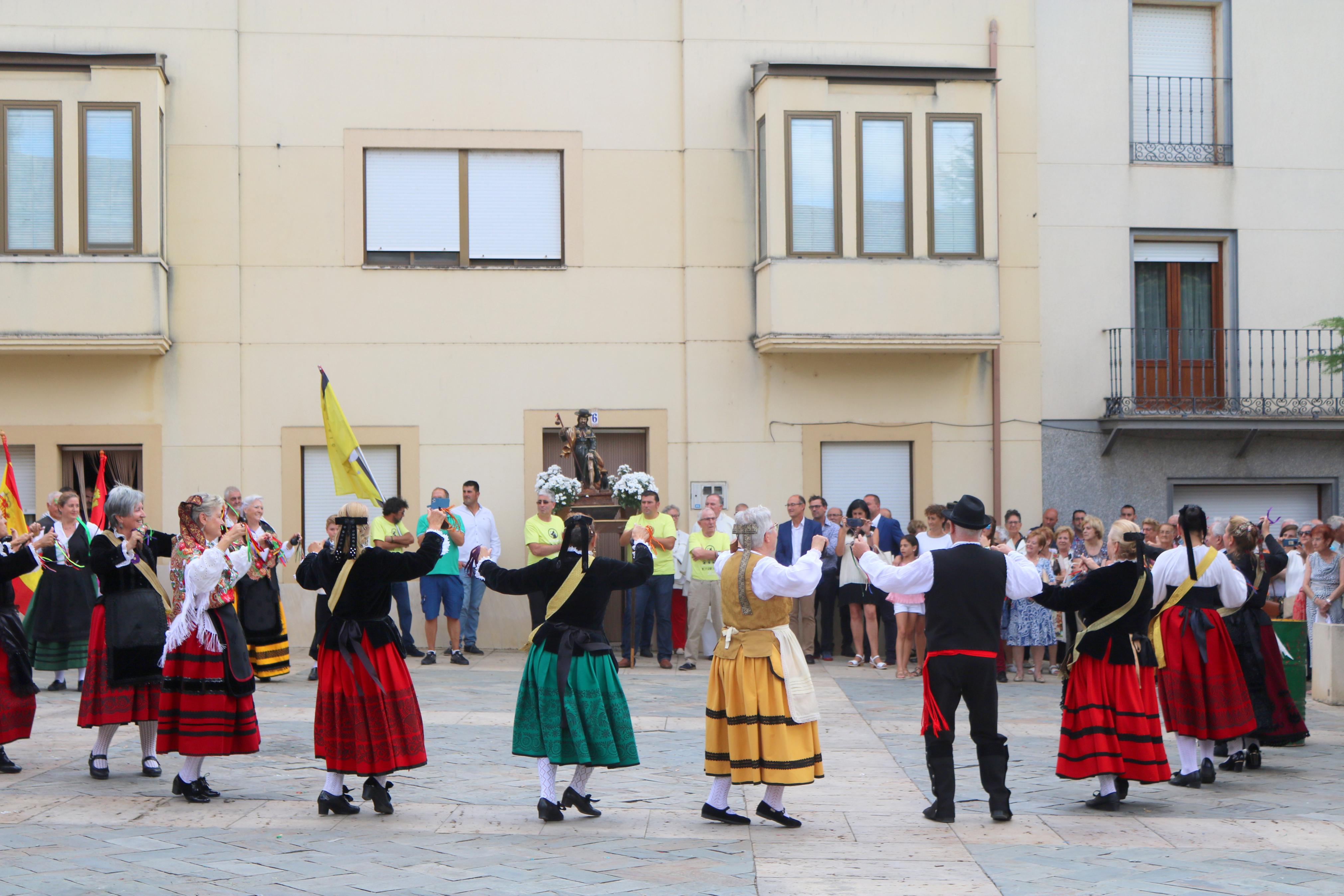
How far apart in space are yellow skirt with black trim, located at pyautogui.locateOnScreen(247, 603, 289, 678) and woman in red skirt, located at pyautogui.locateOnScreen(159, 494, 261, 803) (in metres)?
4.92

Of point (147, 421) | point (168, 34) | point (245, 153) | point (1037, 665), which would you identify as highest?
point (168, 34)

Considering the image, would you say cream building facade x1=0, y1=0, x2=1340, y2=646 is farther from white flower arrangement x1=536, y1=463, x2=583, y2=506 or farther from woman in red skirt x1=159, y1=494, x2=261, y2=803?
woman in red skirt x1=159, y1=494, x2=261, y2=803

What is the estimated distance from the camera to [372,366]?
1670 cm

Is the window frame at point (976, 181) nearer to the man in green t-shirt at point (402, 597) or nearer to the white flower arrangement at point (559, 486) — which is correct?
the white flower arrangement at point (559, 486)

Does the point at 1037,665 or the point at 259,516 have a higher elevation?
the point at 259,516

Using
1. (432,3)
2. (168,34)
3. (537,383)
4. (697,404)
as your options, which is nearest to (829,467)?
(697,404)

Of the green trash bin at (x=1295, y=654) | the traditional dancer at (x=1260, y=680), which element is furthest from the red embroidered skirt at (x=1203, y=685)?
the green trash bin at (x=1295, y=654)

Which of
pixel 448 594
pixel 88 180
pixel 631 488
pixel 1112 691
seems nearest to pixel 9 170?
pixel 88 180

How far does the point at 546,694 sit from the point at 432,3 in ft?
37.8

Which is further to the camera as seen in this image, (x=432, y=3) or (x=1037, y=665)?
(x=432, y=3)

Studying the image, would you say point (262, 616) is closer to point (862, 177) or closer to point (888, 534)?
point (888, 534)

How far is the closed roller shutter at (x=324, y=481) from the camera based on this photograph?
54.9 feet

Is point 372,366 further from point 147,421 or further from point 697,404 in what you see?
point 697,404

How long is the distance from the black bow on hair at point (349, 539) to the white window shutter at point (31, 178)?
9939 mm
